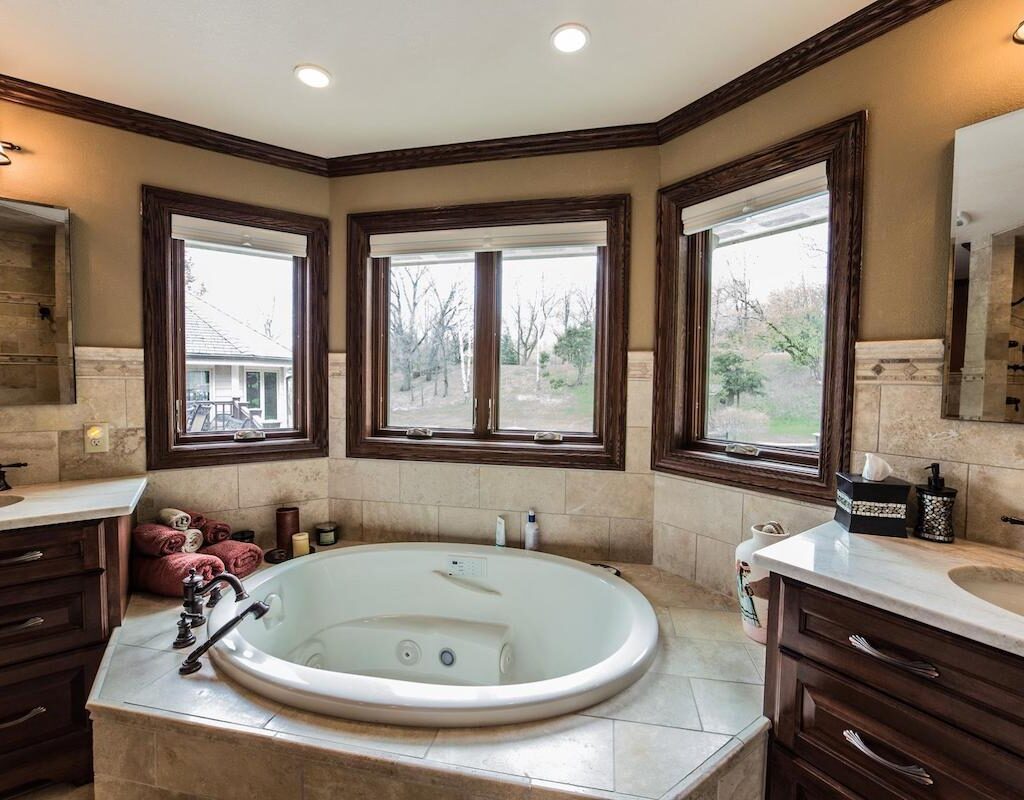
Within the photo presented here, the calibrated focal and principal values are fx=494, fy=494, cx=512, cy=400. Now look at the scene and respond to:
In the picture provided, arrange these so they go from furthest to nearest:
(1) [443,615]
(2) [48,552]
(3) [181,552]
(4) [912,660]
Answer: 1. (1) [443,615]
2. (3) [181,552]
3. (2) [48,552]
4. (4) [912,660]

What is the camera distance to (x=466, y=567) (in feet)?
7.45

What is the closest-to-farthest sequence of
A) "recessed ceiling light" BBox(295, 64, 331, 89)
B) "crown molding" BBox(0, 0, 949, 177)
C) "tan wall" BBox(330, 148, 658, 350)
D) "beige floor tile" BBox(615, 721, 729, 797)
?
1. "beige floor tile" BBox(615, 721, 729, 797)
2. "crown molding" BBox(0, 0, 949, 177)
3. "recessed ceiling light" BBox(295, 64, 331, 89)
4. "tan wall" BBox(330, 148, 658, 350)

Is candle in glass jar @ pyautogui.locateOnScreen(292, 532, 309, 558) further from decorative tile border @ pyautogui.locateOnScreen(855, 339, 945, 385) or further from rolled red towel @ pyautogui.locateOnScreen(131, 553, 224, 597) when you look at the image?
decorative tile border @ pyautogui.locateOnScreen(855, 339, 945, 385)

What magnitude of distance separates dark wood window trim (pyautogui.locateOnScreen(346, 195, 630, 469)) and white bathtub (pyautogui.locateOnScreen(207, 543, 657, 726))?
1.58 feet

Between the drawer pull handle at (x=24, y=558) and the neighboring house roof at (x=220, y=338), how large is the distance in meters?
1.08

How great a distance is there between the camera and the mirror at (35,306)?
1.91m

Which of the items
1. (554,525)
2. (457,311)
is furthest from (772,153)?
(554,525)

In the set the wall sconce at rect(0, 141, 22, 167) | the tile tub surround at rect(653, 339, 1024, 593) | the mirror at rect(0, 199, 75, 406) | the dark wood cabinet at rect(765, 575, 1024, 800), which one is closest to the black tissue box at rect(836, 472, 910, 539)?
the tile tub surround at rect(653, 339, 1024, 593)

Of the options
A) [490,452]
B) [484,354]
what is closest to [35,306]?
[484,354]

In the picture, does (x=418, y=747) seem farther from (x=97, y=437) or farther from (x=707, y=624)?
(x=97, y=437)

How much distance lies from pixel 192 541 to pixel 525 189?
2.11 meters

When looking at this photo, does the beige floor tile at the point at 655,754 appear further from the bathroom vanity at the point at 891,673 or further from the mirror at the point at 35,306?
the mirror at the point at 35,306

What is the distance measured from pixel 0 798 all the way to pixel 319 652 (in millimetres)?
962

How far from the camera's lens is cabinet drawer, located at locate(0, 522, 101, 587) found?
1485mm
